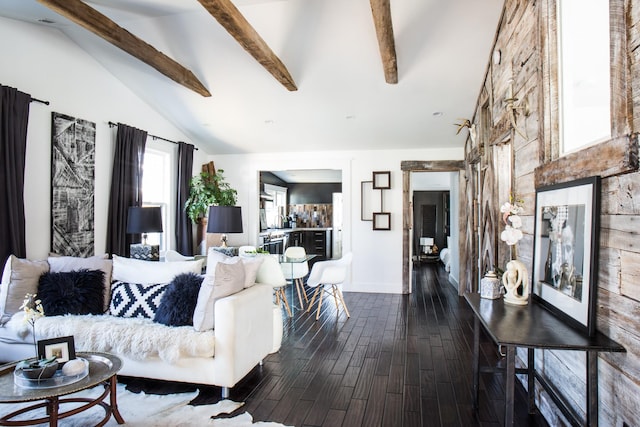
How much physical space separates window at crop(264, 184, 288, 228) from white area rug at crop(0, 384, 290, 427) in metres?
7.02

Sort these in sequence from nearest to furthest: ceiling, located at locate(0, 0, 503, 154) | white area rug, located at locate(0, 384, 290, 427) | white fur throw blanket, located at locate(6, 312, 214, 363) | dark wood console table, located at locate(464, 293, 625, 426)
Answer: dark wood console table, located at locate(464, 293, 625, 426) < white area rug, located at locate(0, 384, 290, 427) < white fur throw blanket, located at locate(6, 312, 214, 363) < ceiling, located at locate(0, 0, 503, 154)

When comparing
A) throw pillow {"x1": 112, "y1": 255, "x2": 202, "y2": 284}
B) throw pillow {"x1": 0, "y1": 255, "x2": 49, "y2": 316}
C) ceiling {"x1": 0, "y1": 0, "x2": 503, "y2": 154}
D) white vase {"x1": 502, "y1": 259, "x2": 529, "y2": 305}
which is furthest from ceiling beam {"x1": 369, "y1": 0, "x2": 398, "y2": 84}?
throw pillow {"x1": 0, "y1": 255, "x2": 49, "y2": 316}

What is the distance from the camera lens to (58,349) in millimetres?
2268

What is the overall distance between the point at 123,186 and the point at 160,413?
128 inches

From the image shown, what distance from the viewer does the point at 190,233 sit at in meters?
6.37

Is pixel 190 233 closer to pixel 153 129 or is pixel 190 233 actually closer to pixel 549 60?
pixel 153 129

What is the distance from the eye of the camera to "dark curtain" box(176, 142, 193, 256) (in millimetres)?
6164

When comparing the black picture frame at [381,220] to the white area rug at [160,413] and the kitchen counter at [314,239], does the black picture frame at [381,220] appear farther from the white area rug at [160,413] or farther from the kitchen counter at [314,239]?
the white area rug at [160,413]

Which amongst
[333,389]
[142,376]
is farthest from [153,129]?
[333,389]

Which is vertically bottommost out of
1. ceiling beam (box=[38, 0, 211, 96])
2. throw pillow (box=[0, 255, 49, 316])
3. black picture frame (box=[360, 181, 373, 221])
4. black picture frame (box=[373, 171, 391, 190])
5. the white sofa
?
the white sofa

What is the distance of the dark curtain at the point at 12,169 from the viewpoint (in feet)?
11.7

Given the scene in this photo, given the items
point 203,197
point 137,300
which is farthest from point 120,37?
point 203,197

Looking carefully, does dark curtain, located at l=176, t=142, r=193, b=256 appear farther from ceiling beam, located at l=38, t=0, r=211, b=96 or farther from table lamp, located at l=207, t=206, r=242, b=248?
ceiling beam, located at l=38, t=0, r=211, b=96

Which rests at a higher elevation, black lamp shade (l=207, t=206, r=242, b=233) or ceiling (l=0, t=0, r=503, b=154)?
ceiling (l=0, t=0, r=503, b=154)
